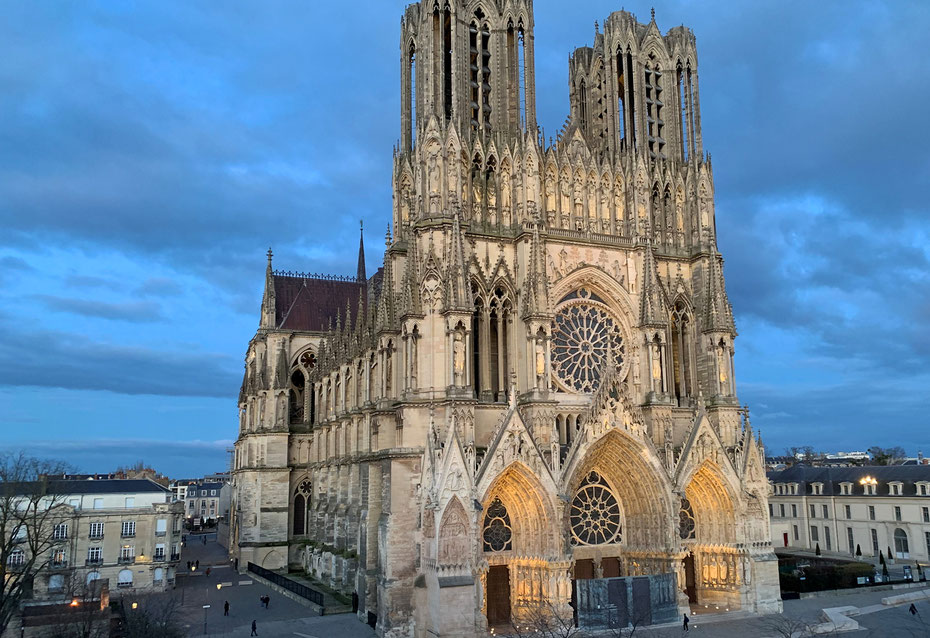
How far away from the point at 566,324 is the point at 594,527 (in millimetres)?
9885

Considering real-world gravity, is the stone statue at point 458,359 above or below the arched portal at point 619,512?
above

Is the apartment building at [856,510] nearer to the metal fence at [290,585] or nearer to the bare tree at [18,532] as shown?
the metal fence at [290,585]

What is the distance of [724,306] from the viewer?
40938 mm

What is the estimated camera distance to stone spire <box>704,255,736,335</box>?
1590 inches

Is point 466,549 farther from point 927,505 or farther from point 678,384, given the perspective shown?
point 927,505

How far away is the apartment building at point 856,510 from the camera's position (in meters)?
58.5

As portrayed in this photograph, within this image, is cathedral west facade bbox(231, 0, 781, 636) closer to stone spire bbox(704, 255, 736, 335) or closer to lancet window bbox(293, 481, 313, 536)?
stone spire bbox(704, 255, 736, 335)

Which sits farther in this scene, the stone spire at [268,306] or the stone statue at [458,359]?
the stone spire at [268,306]

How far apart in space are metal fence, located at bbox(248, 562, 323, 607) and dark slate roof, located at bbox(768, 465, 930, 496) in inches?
1776

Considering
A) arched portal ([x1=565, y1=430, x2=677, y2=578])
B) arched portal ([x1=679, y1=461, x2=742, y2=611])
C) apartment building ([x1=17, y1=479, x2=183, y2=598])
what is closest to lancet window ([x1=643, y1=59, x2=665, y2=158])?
arched portal ([x1=565, y1=430, x2=677, y2=578])

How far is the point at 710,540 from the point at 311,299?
40.6 meters

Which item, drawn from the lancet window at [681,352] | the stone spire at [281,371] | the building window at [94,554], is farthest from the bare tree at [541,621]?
the stone spire at [281,371]

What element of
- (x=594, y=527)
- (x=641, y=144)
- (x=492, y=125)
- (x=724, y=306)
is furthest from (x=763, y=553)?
(x=492, y=125)

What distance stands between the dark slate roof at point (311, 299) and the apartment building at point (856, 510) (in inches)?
1486
